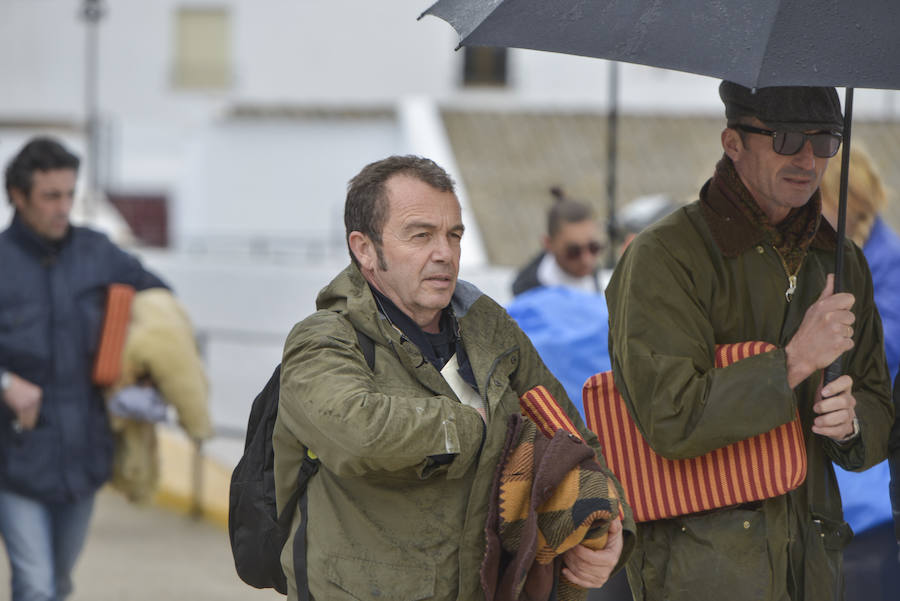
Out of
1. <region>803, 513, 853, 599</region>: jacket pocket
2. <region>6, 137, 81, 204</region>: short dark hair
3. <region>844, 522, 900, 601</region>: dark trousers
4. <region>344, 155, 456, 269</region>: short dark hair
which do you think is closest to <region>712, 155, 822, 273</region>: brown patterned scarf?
<region>803, 513, 853, 599</region>: jacket pocket

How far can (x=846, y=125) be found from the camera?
3266 millimetres

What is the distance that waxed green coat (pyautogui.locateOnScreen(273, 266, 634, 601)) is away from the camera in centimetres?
266

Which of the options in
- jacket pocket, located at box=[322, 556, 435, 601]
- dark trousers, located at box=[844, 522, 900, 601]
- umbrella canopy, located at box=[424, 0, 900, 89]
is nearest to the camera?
jacket pocket, located at box=[322, 556, 435, 601]

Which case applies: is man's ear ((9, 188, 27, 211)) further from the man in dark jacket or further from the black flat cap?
the black flat cap

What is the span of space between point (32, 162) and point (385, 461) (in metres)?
2.77

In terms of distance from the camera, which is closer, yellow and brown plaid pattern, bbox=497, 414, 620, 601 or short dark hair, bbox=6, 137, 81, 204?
yellow and brown plaid pattern, bbox=497, 414, 620, 601

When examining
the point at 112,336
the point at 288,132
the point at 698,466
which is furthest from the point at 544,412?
the point at 288,132

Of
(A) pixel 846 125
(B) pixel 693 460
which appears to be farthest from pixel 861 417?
(A) pixel 846 125

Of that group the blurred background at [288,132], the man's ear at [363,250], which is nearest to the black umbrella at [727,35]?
the man's ear at [363,250]

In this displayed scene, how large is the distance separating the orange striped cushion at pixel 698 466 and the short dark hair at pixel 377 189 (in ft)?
2.40

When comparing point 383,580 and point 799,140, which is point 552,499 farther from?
point 799,140

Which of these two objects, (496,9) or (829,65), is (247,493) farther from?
(829,65)

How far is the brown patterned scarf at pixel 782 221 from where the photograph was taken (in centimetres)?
328

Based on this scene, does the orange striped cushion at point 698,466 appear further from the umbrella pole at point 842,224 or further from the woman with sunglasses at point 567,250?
the woman with sunglasses at point 567,250
